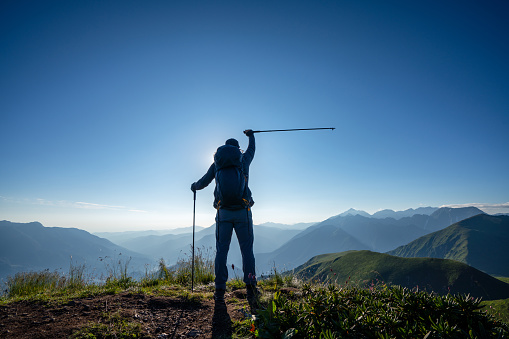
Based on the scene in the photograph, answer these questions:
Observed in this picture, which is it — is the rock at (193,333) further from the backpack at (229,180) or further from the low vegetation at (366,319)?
the backpack at (229,180)

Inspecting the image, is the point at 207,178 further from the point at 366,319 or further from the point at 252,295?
the point at 366,319

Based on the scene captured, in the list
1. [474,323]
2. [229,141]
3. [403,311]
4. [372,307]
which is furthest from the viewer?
[229,141]

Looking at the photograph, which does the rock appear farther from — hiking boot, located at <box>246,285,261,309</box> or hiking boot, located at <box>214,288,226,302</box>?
hiking boot, located at <box>214,288,226,302</box>

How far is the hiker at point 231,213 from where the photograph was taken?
532 centimetres

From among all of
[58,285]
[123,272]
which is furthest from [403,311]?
[58,285]

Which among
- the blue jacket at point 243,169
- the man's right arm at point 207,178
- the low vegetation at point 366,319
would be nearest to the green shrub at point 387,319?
the low vegetation at point 366,319

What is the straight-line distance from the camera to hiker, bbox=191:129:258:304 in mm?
5325

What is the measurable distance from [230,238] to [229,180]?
1.36 m

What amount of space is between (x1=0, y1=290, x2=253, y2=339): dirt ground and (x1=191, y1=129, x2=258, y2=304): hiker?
0.55 metres

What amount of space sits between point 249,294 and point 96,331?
114 inches

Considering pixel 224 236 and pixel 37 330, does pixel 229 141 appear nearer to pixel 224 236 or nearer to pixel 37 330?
pixel 224 236

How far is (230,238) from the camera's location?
553 centimetres

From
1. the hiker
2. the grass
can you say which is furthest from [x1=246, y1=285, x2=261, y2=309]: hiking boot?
the grass

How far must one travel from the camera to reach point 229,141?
247 inches
